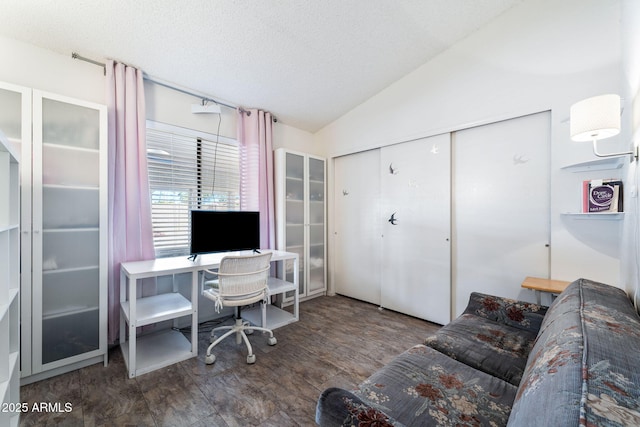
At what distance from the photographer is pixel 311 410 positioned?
5.30 feet

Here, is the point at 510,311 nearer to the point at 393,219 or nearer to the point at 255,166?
the point at 393,219

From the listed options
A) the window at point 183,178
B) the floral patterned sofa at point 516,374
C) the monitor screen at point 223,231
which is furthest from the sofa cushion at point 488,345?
the window at point 183,178

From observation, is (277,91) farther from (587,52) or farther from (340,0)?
(587,52)

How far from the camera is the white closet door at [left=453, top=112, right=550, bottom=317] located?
7.44 ft

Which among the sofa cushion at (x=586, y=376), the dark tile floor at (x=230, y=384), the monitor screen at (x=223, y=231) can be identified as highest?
the monitor screen at (x=223, y=231)

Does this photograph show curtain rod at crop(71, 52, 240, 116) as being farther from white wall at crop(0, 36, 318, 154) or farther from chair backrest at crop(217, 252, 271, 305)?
chair backrest at crop(217, 252, 271, 305)

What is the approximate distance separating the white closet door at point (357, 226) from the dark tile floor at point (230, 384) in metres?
1.00

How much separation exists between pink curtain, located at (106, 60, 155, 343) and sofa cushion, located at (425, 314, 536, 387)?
2531mm

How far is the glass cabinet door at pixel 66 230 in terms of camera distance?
183cm

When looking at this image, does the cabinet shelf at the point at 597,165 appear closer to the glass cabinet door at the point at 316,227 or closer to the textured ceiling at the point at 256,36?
the textured ceiling at the point at 256,36

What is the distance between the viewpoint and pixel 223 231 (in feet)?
8.90

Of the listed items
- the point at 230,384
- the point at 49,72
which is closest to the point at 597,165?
the point at 230,384

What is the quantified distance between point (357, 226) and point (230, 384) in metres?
2.38

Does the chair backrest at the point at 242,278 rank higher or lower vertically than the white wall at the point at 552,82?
lower
